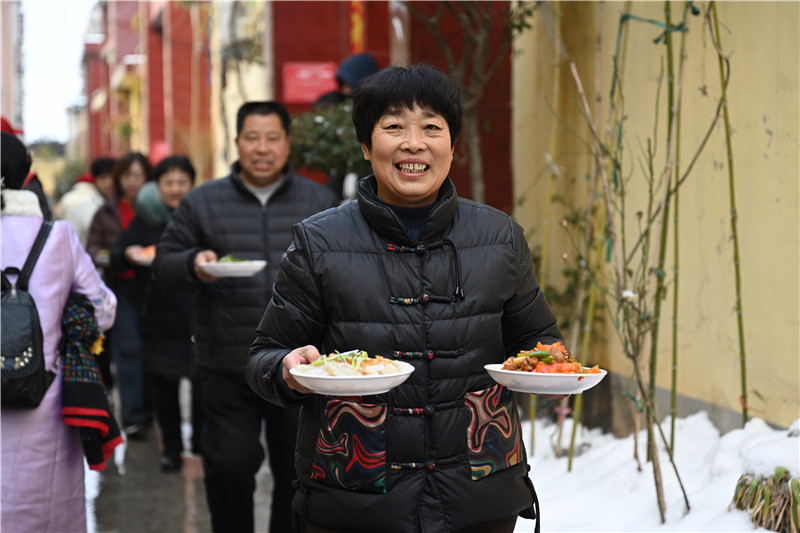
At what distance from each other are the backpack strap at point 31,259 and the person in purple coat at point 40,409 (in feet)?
0.05

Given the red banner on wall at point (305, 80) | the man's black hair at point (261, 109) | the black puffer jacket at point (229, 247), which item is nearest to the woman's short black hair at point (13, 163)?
the black puffer jacket at point (229, 247)

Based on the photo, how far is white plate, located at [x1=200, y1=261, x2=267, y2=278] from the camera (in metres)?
4.59

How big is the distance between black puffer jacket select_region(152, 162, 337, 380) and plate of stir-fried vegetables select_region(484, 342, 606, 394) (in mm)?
2334

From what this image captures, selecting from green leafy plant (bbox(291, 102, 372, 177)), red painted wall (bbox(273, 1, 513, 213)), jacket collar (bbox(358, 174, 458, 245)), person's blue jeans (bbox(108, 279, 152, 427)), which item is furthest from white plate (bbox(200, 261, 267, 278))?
red painted wall (bbox(273, 1, 513, 213))

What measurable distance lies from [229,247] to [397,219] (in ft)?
7.72

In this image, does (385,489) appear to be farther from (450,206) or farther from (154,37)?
(154,37)

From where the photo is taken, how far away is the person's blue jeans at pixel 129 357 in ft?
27.2

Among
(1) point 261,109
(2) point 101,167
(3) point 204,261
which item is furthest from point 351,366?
(2) point 101,167

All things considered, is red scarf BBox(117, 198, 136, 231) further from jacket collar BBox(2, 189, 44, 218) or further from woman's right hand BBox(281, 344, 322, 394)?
woman's right hand BBox(281, 344, 322, 394)

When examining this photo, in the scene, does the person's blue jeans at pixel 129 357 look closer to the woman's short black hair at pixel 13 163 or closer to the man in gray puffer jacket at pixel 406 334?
the woman's short black hair at pixel 13 163

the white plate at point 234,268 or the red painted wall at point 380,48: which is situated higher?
the red painted wall at point 380,48

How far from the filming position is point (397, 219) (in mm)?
2852

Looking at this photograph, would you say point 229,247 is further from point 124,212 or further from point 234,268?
point 124,212

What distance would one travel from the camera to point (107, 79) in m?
45.2
